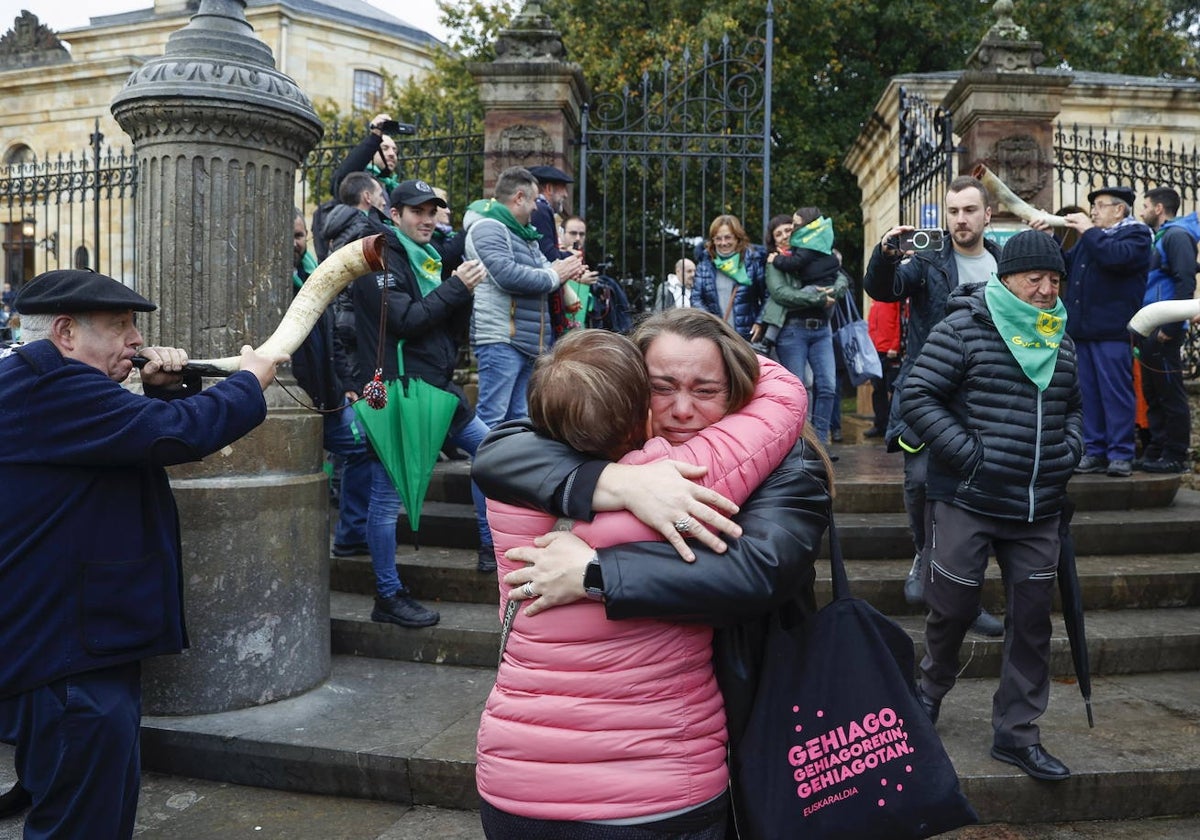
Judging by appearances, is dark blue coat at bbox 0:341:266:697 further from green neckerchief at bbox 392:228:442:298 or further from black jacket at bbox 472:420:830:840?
green neckerchief at bbox 392:228:442:298

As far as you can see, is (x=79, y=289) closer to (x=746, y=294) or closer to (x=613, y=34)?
(x=746, y=294)

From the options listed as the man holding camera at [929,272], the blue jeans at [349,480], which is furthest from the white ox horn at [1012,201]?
the blue jeans at [349,480]

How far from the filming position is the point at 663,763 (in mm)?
1744

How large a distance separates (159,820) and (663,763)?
2.61 m

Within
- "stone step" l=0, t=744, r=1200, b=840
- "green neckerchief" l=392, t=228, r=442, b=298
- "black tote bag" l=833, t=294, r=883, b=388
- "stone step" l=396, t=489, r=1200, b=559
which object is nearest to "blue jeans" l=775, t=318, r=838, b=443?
"black tote bag" l=833, t=294, r=883, b=388

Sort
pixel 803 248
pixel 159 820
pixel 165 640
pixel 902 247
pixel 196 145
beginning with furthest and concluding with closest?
1. pixel 803 248
2. pixel 902 247
3. pixel 196 145
4. pixel 159 820
5. pixel 165 640

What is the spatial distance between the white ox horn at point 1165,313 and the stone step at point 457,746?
1588 mm

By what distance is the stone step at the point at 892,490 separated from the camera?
20.3ft

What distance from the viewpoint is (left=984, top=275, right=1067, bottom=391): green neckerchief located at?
3.57 metres

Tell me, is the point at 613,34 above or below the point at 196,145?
above

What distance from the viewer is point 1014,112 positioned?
876cm

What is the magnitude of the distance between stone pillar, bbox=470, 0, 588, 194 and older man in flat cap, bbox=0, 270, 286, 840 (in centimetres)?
636

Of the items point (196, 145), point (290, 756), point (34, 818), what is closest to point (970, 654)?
point (290, 756)

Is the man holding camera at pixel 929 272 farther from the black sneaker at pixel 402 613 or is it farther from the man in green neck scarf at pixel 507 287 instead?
the black sneaker at pixel 402 613
